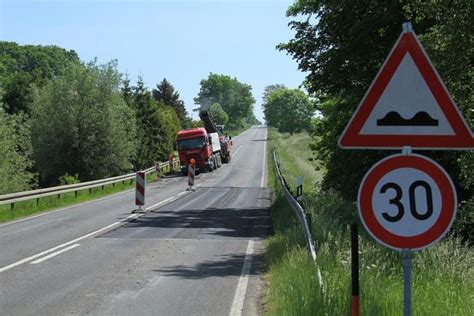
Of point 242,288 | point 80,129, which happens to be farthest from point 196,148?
point 242,288

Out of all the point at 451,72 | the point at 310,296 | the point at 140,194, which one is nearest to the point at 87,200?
the point at 140,194

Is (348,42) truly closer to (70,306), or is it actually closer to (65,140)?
(70,306)

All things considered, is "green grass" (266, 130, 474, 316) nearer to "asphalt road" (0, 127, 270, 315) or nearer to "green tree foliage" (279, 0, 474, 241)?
"asphalt road" (0, 127, 270, 315)

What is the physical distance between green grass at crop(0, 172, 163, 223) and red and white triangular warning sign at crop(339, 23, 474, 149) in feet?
56.0

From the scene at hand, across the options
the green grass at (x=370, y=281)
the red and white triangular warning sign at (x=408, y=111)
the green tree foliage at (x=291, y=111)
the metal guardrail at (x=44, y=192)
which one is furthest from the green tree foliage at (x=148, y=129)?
the green tree foliage at (x=291, y=111)

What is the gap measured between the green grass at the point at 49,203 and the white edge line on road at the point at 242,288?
1071 centimetres

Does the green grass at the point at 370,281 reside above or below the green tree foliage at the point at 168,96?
below

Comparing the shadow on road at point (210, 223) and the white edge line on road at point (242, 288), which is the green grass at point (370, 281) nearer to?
the white edge line on road at point (242, 288)

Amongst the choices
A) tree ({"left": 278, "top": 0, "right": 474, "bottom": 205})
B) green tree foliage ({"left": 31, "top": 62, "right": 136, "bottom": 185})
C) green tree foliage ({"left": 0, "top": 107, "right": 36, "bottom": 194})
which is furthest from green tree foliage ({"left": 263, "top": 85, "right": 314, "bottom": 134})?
tree ({"left": 278, "top": 0, "right": 474, "bottom": 205})

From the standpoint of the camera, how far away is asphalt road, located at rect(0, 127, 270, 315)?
7992 mm

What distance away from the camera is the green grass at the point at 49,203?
20.9 meters

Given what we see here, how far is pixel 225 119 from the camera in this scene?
622 ft

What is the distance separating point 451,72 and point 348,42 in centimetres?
819

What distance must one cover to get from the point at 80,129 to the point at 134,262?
3743 cm
